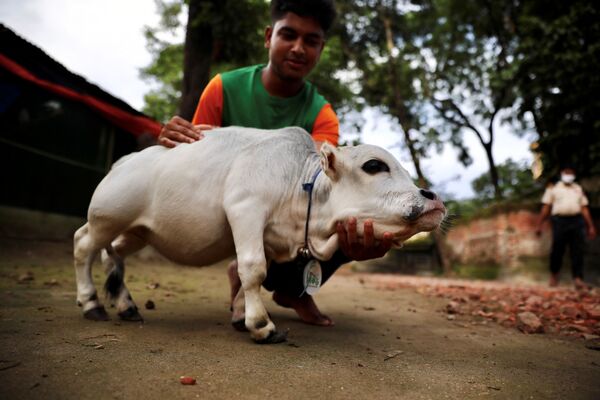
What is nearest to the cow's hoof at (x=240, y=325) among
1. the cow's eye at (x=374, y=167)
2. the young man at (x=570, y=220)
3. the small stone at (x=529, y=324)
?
the cow's eye at (x=374, y=167)

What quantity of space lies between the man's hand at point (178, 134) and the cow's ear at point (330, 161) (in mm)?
787

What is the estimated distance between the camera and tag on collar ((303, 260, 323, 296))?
218 centimetres

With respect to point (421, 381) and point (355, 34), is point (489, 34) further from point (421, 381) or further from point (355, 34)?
point (421, 381)

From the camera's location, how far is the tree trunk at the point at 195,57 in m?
7.27

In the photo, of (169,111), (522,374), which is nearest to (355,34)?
(169,111)

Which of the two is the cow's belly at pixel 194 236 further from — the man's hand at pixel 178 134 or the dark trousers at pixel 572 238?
the dark trousers at pixel 572 238

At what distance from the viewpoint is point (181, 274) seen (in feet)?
19.4

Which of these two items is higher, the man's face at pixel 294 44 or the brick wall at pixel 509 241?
the man's face at pixel 294 44

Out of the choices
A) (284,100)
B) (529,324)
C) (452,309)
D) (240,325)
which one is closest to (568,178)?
(452,309)

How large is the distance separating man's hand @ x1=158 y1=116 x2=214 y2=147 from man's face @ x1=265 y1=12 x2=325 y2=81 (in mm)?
774

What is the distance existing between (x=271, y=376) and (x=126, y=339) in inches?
31.2

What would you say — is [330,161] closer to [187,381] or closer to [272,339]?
[272,339]

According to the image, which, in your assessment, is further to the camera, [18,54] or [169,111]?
[169,111]

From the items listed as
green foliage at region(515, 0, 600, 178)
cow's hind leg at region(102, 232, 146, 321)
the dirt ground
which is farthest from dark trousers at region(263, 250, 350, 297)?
green foliage at region(515, 0, 600, 178)
